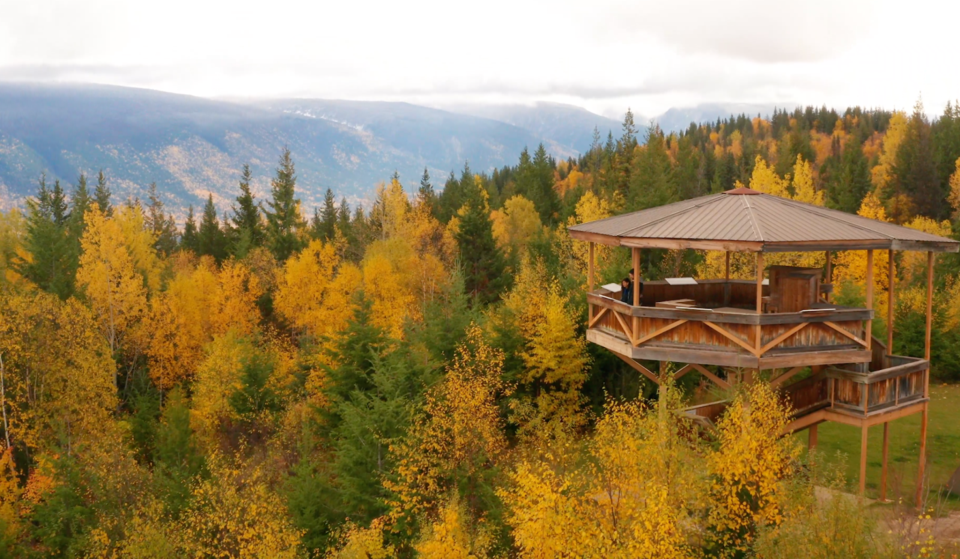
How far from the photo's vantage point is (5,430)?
3853cm

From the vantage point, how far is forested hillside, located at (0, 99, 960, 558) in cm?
1620

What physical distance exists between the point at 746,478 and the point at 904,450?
623 inches

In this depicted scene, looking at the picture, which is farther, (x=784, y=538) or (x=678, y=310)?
(x=678, y=310)

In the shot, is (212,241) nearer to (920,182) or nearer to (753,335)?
(753,335)

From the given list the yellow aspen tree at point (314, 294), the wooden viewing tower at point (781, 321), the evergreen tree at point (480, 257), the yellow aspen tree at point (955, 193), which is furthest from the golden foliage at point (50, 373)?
the yellow aspen tree at point (955, 193)

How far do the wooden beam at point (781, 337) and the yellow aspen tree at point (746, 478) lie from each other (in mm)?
1091

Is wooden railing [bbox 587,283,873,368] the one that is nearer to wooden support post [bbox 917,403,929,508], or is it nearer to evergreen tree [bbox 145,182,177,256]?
wooden support post [bbox 917,403,929,508]

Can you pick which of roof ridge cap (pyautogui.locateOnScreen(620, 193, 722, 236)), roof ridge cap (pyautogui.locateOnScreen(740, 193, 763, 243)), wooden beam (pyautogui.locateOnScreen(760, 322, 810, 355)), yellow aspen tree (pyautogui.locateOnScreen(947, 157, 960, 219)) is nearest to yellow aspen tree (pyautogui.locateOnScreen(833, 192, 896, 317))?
roof ridge cap (pyautogui.locateOnScreen(620, 193, 722, 236))

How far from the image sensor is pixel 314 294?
52.7 m

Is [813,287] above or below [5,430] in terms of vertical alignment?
above

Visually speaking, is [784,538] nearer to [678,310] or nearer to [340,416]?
[678,310]

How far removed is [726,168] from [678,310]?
73.6 meters

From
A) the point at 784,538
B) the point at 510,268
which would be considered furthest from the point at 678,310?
the point at 510,268

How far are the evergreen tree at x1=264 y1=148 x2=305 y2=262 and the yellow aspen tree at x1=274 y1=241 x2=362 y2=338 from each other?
36.4 feet
